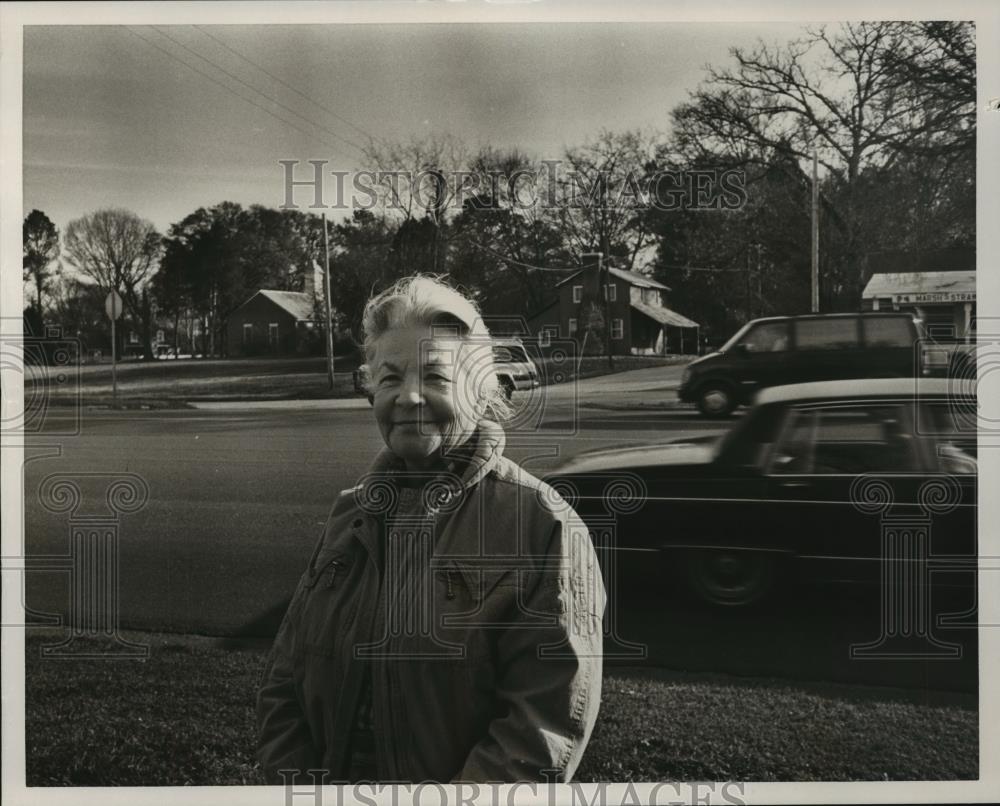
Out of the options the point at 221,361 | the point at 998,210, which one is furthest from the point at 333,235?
the point at 998,210

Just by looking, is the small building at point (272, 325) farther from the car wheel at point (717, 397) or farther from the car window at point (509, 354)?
the car wheel at point (717, 397)

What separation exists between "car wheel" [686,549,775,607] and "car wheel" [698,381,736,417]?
0.45 m

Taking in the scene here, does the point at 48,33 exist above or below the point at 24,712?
above

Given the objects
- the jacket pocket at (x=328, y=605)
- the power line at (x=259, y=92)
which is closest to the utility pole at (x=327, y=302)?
the power line at (x=259, y=92)

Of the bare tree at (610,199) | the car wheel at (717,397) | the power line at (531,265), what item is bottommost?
the car wheel at (717,397)

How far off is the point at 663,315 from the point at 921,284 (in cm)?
84

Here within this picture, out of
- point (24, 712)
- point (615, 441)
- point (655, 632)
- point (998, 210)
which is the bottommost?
point (24, 712)

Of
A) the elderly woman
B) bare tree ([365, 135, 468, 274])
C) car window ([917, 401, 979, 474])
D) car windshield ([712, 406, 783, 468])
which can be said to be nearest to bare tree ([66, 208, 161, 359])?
bare tree ([365, 135, 468, 274])

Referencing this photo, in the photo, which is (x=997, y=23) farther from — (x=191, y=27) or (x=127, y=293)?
(x=127, y=293)

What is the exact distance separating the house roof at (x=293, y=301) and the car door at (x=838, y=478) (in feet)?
5.26

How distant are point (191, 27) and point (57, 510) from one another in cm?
165

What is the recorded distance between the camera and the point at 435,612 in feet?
6.88

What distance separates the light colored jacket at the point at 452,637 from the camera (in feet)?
6.52

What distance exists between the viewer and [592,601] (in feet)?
7.04
